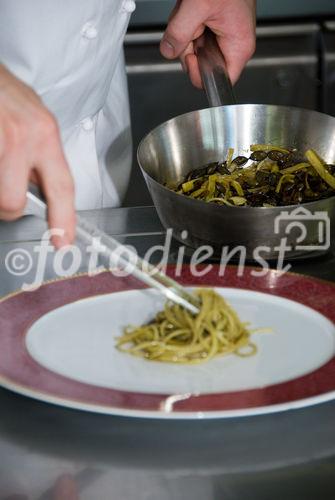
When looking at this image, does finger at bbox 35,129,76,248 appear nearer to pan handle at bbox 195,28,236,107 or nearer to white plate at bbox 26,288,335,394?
white plate at bbox 26,288,335,394

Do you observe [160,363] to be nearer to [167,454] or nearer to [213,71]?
[167,454]

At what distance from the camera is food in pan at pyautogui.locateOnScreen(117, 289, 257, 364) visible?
2.60 feet

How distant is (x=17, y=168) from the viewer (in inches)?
27.8

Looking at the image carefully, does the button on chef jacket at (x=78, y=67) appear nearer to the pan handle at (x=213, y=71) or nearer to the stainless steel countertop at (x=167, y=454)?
the pan handle at (x=213, y=71)

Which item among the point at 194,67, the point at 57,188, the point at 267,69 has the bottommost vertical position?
the point at 267,69

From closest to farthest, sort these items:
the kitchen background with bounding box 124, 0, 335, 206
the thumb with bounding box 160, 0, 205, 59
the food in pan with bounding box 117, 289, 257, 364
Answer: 1. the food in pan with bounding box 117, 289, 257, 364
2. the thumb with bounding box 160, 0, 205, 59
3. the kitchen background with bounding box 124, 0, 335, 206

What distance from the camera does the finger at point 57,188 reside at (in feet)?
2.36

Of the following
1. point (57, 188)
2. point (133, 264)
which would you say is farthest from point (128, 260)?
point (57, 188)

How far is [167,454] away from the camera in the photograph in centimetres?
71

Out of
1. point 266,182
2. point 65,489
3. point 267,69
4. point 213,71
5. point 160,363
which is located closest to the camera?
point 65,489

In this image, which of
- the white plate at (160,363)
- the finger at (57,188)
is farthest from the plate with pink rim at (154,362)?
the finger at (57,188)

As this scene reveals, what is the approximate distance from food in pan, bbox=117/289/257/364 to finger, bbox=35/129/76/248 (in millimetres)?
117

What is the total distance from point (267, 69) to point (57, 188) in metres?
1.43

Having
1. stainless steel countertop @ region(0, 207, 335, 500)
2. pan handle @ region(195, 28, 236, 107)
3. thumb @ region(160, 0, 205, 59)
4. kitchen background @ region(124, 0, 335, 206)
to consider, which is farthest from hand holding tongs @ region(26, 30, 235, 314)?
kitchen background @ region(124, 0, 335, 206)
